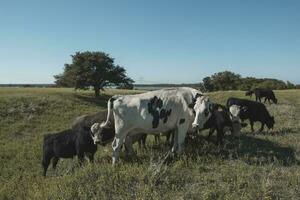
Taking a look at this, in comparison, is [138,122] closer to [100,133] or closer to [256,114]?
[100,133]

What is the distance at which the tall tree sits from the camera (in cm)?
5562

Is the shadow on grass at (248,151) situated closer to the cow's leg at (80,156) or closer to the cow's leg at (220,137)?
the cow's leg at (220,137)

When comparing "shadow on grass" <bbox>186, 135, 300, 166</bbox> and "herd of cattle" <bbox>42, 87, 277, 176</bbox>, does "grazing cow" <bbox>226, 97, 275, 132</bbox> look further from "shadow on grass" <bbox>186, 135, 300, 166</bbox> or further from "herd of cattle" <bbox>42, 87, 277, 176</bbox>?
"herd of cattle" <bbox>42, 87, 277, 176</bbox>

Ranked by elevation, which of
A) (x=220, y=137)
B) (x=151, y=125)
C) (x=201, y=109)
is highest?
(x=201, y=109)

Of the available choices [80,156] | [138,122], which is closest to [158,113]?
[138,122]

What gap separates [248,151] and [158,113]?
317cm

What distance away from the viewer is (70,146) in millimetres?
12273

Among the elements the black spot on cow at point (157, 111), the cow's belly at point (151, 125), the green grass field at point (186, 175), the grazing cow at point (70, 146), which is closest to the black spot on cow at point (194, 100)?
the cow's belly at point (151, 125)

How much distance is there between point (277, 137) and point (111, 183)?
9.04 meters

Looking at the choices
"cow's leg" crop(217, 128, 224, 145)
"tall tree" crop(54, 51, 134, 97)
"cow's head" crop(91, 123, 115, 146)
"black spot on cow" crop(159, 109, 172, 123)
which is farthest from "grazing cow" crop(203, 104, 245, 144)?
"tall tree" crop(54, 51, 134, 97)

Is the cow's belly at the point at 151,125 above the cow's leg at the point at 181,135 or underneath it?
above

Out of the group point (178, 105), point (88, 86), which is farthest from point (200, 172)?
point (88, 86)

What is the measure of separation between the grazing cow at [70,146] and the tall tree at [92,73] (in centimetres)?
4260

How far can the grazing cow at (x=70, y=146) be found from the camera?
12.0m
